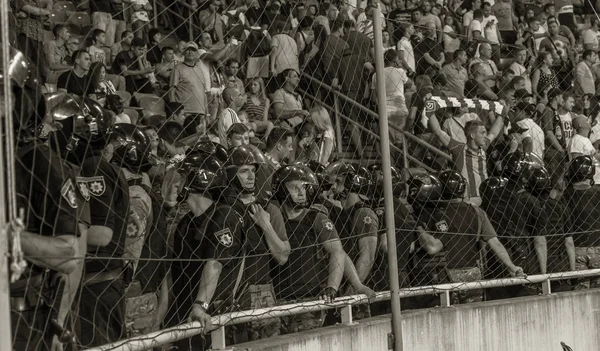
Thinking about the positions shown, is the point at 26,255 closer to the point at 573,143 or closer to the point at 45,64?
the point at 45,64

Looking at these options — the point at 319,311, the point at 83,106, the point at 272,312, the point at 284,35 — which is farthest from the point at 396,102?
the point at 83,106

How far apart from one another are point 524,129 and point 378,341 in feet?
22.1

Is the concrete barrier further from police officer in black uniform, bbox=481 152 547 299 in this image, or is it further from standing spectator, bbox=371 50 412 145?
standing spectator, bbox=371 50 412 145

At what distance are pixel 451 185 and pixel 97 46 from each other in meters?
3.28

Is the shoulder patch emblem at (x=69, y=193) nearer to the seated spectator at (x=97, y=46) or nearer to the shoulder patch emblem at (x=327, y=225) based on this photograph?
the shoulder patch emblem at (x=327, y=225)

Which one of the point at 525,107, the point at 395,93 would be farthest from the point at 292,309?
the point at 525,107

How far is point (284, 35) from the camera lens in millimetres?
12445

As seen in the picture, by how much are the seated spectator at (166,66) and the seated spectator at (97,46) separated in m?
1.53

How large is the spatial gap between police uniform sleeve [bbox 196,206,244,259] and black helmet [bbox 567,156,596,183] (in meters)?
5.91

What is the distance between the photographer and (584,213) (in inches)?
480

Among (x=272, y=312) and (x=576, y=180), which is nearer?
(x=272, y=312)

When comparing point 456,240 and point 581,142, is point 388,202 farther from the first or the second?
point 581,142

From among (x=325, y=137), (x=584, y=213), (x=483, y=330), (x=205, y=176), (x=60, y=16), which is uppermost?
(x=60, y=16)

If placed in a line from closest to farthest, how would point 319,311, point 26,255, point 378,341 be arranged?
1. point 26,255
2. point 378,341
3. point 319,311
